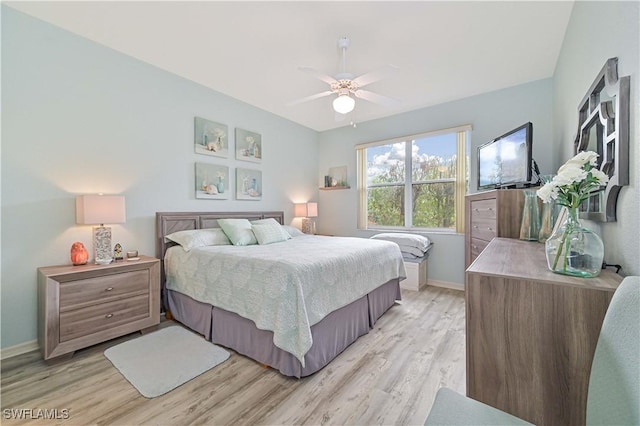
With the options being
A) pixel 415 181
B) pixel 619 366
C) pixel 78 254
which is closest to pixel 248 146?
pixel 78 254

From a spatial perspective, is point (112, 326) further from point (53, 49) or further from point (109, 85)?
point (53, 49)

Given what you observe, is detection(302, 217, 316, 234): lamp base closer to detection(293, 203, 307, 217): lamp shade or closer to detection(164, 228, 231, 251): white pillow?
detection(293, 203, 307, 217): lamp shade

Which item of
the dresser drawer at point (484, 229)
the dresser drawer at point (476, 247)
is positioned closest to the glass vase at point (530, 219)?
the dresser drawer at point (484, 229)

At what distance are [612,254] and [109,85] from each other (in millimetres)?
4185

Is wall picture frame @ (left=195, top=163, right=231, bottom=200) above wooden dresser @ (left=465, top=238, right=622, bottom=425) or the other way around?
above

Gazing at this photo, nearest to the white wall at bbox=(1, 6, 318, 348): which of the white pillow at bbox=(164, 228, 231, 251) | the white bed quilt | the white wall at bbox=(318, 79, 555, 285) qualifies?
the white pillow at bbox=(164, 228, 231, 251)

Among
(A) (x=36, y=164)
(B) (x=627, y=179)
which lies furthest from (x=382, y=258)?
(A) (x=36, y=164)

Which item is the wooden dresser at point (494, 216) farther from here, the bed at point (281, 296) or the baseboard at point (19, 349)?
the baseboard at point (19, 349)

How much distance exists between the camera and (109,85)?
2.73 m

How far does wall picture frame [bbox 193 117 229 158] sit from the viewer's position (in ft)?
11.4

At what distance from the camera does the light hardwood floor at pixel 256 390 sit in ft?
5.16

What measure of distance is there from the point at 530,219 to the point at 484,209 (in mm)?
566

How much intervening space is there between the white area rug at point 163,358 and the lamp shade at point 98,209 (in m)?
1.17

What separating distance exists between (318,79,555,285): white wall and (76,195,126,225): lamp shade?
144 inches
